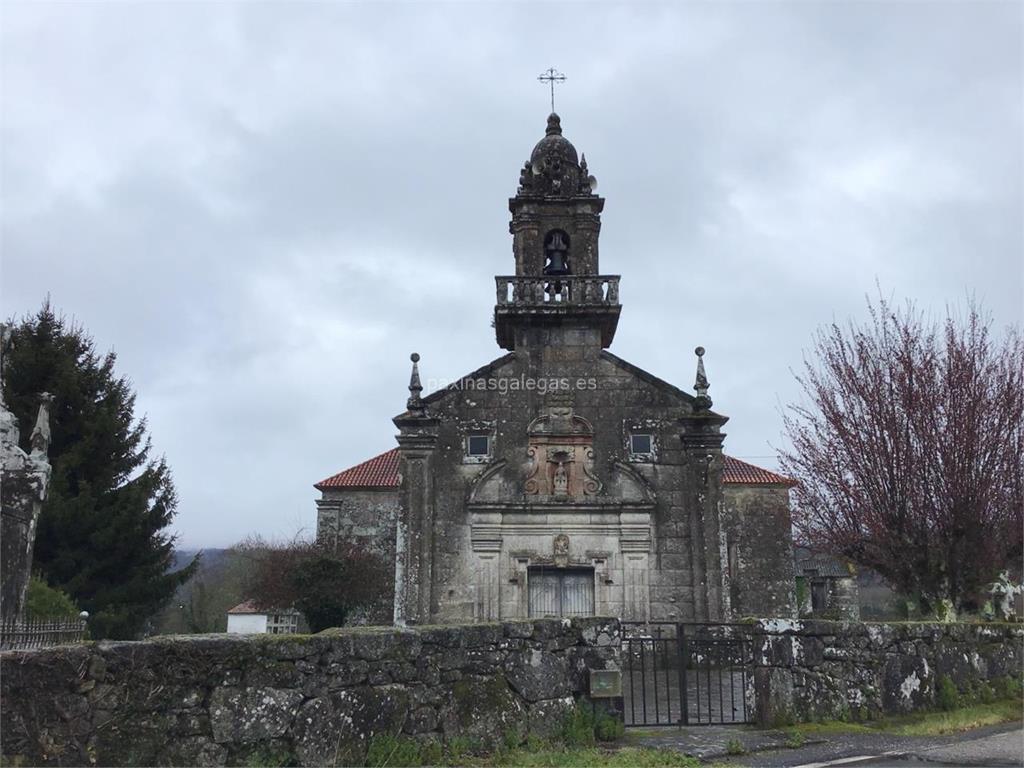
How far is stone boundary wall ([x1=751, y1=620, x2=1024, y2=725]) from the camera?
30.5 ft

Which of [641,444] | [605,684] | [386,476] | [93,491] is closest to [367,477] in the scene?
[386,476]

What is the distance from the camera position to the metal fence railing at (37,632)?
420 inches

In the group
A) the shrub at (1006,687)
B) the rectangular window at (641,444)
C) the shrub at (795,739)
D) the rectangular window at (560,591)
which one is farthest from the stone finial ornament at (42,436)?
the shrub at (1006,687)

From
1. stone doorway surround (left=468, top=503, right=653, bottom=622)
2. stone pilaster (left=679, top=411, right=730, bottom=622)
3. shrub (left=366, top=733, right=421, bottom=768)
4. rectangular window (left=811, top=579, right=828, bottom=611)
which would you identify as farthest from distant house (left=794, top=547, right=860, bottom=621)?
shrub (left=366, top=733, right=421, bottom=768)

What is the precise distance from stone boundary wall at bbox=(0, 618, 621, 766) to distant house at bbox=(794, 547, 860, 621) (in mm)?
25320

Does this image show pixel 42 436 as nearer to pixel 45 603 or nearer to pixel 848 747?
pixel 45 603

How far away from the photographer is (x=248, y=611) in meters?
44.8

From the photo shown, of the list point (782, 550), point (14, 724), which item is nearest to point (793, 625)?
point (14, 724)

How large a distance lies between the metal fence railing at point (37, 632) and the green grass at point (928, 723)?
341 inches

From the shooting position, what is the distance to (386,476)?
95.6 ft

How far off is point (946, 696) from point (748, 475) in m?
18.9

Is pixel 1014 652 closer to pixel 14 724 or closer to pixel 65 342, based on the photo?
pixel 14 724

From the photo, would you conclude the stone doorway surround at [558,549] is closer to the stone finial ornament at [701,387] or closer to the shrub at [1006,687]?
the stone finial ornament at [701,387]

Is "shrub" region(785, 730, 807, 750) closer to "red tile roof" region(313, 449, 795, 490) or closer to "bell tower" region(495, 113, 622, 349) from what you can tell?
"bell tower" region(495, 113, 622, 349)
